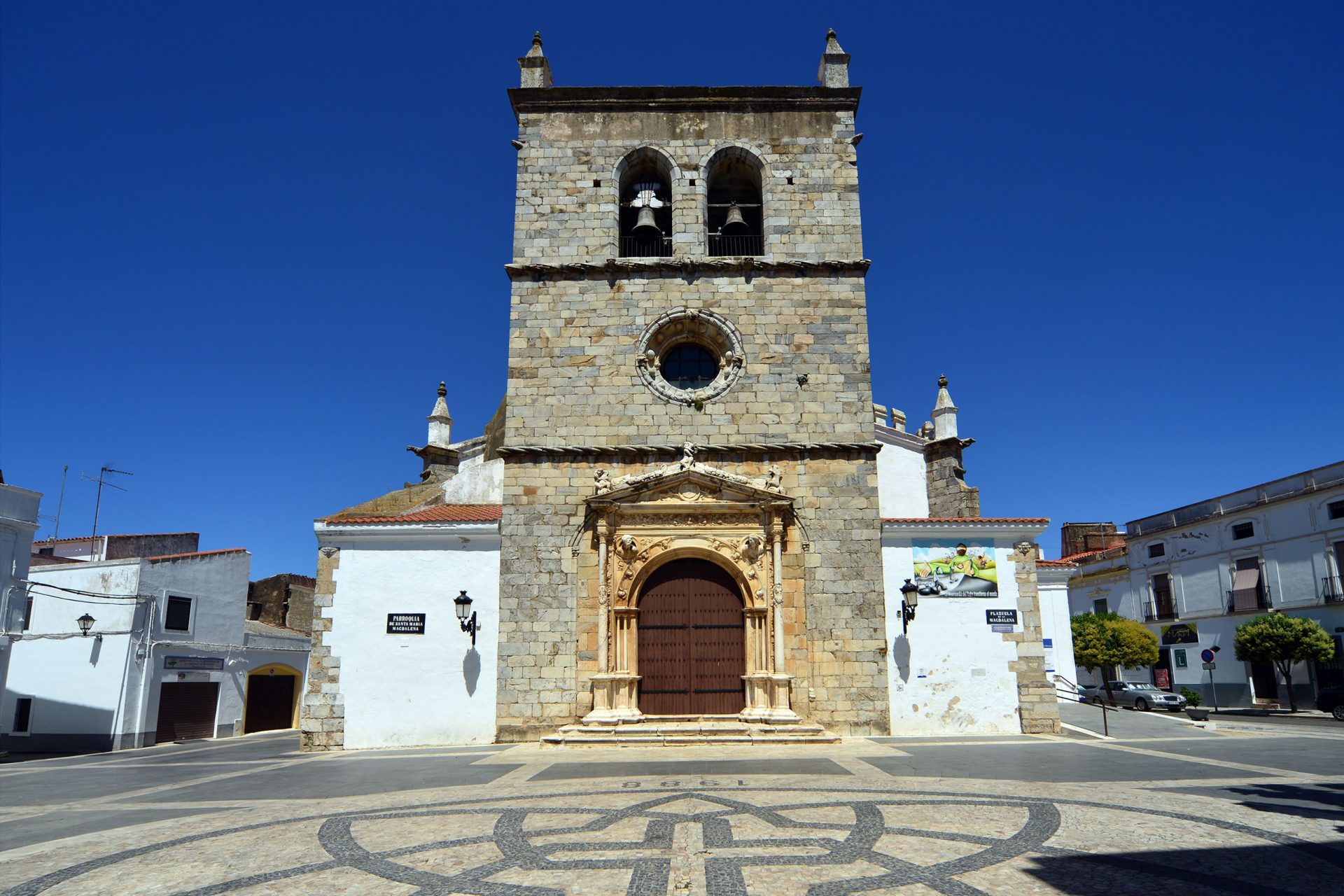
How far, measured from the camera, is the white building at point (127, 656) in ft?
64.7

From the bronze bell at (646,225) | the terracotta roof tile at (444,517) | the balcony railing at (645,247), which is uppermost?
the bronze bell at (646,225)

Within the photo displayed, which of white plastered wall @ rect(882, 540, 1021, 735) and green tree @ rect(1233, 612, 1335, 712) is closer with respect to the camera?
white plastered wall @ rect(882, 540, 1021, 735)

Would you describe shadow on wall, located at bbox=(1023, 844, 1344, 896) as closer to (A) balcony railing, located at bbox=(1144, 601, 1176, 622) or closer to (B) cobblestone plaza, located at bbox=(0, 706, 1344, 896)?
(B) cobblestone plaza, located at bbox=(0, 706, 1344, 896)

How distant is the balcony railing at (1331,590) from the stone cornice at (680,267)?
75.1 feet

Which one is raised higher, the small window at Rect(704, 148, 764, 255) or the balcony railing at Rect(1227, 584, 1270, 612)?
the small window at Rect(704, 148, 764, 255)

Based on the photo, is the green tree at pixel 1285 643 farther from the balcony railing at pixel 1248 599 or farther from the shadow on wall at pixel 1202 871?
the shadow on wall at pixel 1202 871

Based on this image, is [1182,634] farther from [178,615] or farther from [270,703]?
[178,615]

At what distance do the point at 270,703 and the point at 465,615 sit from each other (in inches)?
593

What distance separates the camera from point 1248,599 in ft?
102

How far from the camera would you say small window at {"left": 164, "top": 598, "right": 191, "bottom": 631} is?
70.8 feet

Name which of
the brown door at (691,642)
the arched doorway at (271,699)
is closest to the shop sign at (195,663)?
the arched doorway at (271,699)

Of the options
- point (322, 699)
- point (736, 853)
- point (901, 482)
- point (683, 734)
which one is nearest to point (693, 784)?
point (736, 853)

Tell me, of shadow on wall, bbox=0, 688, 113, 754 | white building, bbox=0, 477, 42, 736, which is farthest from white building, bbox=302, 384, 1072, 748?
shadow on wall, bbox=0, 688, 113, 754

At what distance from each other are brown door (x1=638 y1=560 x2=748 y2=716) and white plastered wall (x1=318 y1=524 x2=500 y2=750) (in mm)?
2761
